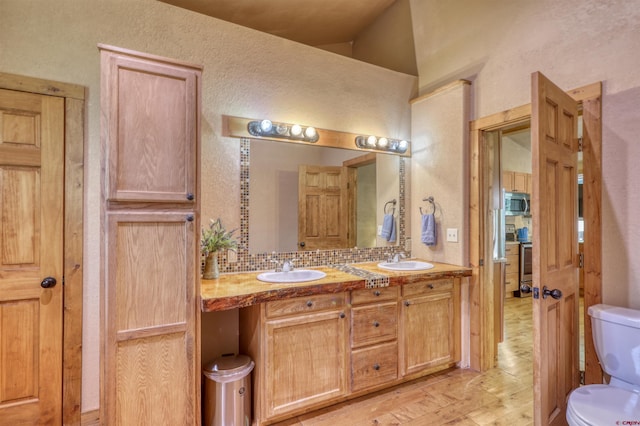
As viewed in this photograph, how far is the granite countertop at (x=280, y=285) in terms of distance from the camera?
180 cm

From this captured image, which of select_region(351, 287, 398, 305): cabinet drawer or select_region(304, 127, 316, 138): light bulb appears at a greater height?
select_region(304, 127, 316, 138): light bulb

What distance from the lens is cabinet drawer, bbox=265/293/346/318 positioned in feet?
6.47

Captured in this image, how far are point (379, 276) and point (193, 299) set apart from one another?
126cm

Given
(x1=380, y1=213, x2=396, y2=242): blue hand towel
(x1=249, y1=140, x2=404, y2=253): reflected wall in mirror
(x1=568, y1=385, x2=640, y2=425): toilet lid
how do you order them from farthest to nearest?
(x1=380, y1=213, x2=396, y2=242): blue hand towel < (x1=249, y1=140, x2=404, y2=253): reflected wall in mirror < (x1=568, y1=385, x2=640, y2=425): toilet lid

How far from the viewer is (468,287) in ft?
9.12

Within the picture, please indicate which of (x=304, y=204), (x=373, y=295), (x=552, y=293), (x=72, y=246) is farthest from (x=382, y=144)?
(x=72, y=246)

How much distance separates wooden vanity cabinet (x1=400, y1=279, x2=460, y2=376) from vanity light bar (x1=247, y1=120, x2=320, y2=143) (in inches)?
57.5

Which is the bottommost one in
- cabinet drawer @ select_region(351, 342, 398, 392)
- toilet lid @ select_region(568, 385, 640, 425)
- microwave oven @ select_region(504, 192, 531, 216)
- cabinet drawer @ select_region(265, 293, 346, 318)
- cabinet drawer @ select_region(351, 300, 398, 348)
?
cabinet drawer @ select_region(351, 342, 398, 392)

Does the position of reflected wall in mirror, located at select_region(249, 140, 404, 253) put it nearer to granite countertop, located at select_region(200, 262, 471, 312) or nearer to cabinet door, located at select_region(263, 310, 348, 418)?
granite countertop, located at select_region(200, 262, 471, 312)

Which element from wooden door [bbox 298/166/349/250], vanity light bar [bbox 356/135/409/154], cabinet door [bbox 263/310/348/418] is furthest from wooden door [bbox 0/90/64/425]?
vanity light bar [bbox 356/135/409/154]

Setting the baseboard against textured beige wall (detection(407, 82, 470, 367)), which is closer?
the baseboard

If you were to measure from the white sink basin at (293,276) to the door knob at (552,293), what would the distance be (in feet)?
4.35

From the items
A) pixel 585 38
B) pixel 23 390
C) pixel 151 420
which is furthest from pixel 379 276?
pixel 23 390

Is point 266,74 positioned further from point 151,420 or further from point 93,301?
point 151,420
